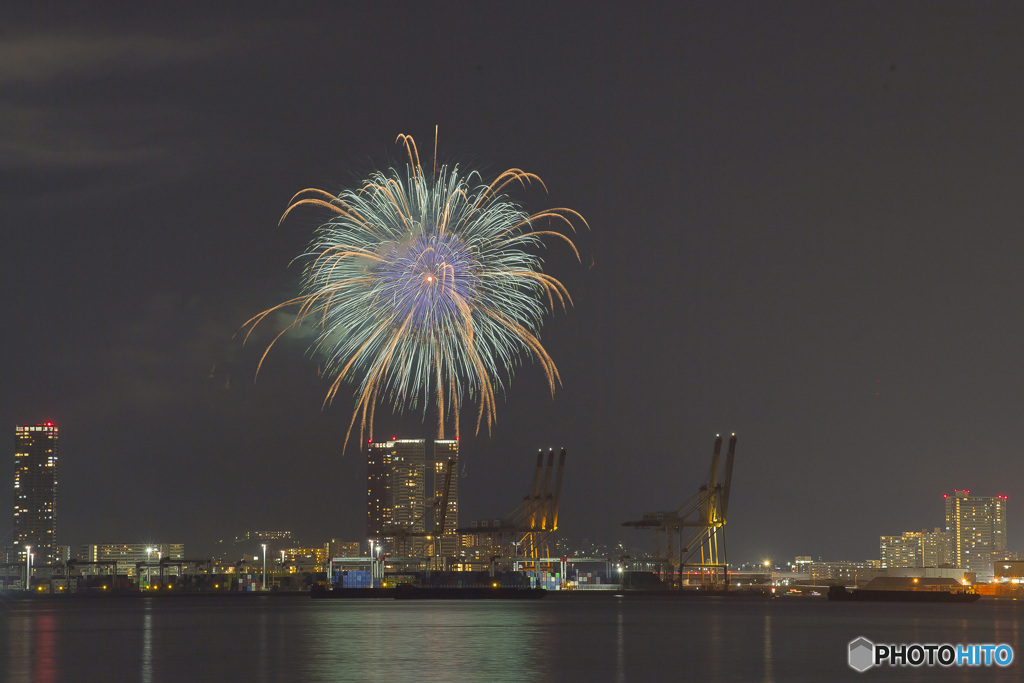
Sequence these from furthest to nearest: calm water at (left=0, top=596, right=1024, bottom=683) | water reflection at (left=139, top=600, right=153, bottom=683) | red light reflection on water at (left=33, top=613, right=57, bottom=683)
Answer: calm water at (left=0, top=596, right=1024, bottom=683)
water reflection at (left=139, top=600, right=153, bottom=683)
red light reflection on water at (left=33, top=613, right=57, bottom=683)

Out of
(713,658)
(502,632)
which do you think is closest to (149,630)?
(502,632)

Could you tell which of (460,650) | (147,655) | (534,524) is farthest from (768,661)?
(534,524)

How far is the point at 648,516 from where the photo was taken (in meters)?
173

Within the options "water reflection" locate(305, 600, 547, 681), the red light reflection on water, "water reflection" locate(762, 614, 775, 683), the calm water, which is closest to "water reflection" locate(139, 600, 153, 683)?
the calm water

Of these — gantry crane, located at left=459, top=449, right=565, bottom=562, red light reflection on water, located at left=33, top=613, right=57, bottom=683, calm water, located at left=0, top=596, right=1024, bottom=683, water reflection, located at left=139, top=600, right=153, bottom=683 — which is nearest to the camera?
red light reflection on water, located at left=33, top=613, right=57, bottom=683

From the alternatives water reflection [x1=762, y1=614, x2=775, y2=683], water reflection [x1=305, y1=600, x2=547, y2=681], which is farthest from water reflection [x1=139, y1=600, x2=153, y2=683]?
water reflection [x1=762, y1=614, x2=775, y2=683]

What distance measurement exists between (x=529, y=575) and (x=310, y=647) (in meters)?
139

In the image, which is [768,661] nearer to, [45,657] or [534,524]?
[45,657]

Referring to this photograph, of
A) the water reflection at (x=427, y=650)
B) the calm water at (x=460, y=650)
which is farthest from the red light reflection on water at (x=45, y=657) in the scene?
the water reflection at (x=427, y=650)

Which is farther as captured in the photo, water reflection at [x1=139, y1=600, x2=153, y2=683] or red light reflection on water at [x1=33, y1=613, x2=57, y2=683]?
water reflection at [x1=139, y1=600, x2=153, y2=683]

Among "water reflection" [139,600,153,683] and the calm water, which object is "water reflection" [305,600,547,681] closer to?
the calm water

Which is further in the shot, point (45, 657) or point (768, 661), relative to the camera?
point (45, 657)

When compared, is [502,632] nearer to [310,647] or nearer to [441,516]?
[310,647]

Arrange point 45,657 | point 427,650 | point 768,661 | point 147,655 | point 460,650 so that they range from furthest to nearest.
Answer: point 147,655 → point 427,650 → point 460,650 → point 45,657 → point 768,661
